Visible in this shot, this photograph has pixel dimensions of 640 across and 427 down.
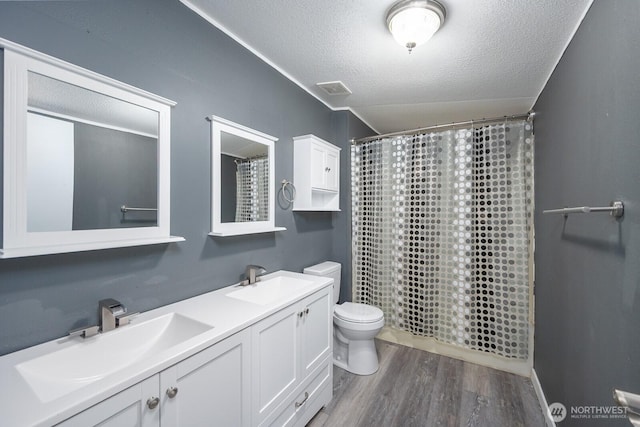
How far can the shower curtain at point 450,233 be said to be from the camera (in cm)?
214

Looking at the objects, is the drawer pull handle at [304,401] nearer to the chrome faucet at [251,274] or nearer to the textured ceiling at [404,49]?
the chrome faucet at [251,274]

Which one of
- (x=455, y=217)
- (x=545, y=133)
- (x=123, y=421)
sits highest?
(x=545, y=133)

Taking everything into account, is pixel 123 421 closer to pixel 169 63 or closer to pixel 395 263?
pixel 169 63

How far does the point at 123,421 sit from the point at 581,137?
2121mm

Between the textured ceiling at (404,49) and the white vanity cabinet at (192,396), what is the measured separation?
1685 millimetres

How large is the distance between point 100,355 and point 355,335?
5.47 feet

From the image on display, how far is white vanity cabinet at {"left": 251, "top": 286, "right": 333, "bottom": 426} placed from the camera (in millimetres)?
1244

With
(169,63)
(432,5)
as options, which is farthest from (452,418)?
(169,63)

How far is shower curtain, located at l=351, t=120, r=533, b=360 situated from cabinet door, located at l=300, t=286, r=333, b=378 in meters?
1.05

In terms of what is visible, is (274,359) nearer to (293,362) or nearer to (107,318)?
(293,362)

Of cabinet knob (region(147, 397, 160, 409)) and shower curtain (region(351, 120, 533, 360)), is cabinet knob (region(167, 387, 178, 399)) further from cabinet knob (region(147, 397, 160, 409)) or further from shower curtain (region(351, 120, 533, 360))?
shower curtain (region(351, 120, 533, 360))

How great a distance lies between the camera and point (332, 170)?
8.43ft

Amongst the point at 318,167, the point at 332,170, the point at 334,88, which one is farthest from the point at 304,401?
the point at 334,88

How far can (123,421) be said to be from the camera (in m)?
0.76
